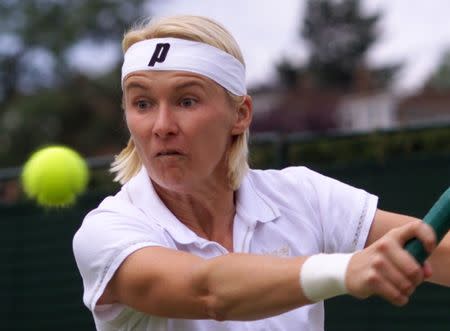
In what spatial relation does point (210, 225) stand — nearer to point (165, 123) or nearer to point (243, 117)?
point (243, 117)


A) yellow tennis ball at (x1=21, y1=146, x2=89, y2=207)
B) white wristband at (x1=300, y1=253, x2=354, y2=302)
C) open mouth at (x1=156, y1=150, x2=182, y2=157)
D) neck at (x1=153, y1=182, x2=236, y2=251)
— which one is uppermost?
open mouth at (x1=156, y1=150, x2=182, y2=157)

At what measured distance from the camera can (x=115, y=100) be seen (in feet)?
136

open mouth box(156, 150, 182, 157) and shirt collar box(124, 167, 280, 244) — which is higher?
open mouth box(156, 150, 182, 157)

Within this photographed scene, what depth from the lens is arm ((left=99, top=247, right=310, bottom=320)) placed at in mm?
2725

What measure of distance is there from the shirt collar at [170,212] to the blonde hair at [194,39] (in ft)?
0.27

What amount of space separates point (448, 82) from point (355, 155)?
62.3 m

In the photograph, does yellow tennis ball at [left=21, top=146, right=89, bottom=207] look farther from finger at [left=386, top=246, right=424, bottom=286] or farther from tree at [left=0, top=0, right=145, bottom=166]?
tree at [left=0, top=0, right=145, bottom=166]

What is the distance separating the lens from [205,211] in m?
3.54

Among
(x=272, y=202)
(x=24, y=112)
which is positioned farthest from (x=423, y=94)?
(x=272, y=202)

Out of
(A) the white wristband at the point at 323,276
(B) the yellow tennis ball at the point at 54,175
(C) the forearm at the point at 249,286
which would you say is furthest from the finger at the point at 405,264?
A: (B) the yellow tennis ball at the point at 54,175

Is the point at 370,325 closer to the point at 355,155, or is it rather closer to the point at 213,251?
the point at 355,155

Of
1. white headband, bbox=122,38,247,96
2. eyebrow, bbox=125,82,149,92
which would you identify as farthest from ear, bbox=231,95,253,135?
eyebrow, bbox=125,82,149,92

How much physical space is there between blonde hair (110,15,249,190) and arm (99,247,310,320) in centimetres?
66

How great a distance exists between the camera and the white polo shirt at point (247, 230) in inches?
123
